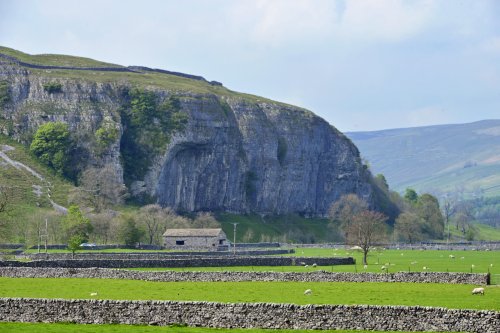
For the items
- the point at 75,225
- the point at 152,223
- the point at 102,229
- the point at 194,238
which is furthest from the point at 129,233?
the point at 152,223

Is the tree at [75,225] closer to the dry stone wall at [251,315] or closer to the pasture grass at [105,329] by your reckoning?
the dry stone wall at [251,315]

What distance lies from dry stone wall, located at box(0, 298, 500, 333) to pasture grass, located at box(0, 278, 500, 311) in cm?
766

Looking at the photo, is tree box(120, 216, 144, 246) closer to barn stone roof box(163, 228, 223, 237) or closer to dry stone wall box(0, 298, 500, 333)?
barn stone roof box(163, 228, 223, 237)

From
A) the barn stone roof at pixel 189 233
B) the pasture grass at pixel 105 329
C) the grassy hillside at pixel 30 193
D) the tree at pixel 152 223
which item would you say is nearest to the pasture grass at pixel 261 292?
the pasture grass at pixel 105 329

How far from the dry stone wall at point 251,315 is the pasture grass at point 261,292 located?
25.1ft

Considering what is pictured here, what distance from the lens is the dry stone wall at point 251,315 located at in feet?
147

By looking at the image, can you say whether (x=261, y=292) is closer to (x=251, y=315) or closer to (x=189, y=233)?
(x=251, y=315)

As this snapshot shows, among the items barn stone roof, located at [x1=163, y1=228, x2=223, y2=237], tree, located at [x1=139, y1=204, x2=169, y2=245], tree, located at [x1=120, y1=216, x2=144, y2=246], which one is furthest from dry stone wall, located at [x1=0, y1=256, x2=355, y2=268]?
tree, located at [x1=139, y1=204, x2=169, y2=245]

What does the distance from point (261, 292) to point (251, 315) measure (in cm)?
1701

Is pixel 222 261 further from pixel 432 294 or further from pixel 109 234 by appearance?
pixel 109 234

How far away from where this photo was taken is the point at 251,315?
4703cm

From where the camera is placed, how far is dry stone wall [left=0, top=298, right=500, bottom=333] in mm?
44875

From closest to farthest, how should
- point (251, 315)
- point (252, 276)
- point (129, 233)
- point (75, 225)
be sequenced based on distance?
point (251, 315) < point (252, 276) < point (75, 225) < point (129, 233)

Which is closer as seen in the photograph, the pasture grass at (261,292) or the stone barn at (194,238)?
the pasture grass at (261,292)
